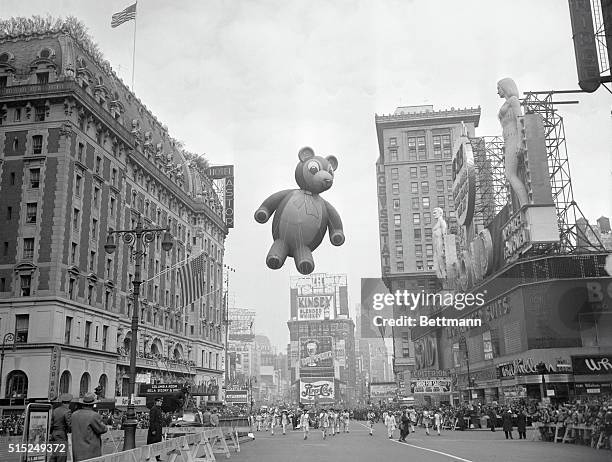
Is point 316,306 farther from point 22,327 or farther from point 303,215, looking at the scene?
point 303,215

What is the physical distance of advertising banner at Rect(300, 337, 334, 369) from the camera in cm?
A: 12550

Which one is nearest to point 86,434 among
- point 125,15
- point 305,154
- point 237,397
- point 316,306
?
point 305,154

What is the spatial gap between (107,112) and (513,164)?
3469 centimetres

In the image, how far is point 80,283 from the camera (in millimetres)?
51438

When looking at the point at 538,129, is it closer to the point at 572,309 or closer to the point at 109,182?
the point at 572,309

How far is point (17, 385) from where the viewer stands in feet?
151

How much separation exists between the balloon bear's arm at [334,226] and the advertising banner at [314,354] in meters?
109

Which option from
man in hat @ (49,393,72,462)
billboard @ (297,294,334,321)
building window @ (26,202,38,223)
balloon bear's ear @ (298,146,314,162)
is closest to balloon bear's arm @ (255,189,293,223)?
balloon bear's ear @ (298,146,314,162)

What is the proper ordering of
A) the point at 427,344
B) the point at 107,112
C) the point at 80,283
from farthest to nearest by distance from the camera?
the point at 427,344 < the point at 107,112 < the point at 80,283

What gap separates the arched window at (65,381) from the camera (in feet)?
155

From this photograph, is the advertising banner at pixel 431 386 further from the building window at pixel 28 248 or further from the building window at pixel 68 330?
the building window at pixel 28 248

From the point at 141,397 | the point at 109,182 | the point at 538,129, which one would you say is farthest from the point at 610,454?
the point at 109,182

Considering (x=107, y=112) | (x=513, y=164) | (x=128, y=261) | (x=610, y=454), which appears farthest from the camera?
(x=128, y=261)

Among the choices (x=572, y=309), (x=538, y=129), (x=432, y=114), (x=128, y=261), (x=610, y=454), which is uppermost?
(x=432, y=114)
